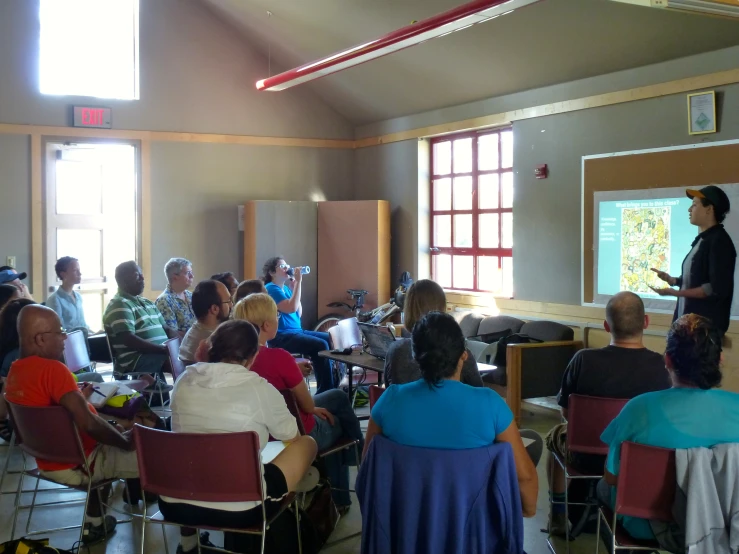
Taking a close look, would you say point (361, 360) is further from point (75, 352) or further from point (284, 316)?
point (284, 316)

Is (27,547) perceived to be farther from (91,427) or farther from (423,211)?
(423,211)

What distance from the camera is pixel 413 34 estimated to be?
18.3ft

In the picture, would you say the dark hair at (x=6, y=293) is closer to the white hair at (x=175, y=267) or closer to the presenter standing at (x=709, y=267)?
the white hair at (x=175, y=267)

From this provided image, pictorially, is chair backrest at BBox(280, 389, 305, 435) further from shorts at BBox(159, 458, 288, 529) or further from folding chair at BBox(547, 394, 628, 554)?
folding chair at BBox(547, 394, 628, 554)

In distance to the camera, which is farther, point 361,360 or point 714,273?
point 361,360

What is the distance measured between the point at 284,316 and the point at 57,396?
135 inches

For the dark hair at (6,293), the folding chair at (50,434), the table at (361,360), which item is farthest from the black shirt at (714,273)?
the dark hair at (6,293)

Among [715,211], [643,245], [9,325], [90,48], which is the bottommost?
[9,325]

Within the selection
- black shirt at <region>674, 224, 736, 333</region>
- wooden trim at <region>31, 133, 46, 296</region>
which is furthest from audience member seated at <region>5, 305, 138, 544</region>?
wooden trim at <region>31, 133, 46, 296</region>

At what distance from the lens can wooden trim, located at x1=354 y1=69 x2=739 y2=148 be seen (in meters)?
5.33

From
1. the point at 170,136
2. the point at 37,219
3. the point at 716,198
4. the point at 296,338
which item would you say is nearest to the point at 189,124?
the point at 170,136

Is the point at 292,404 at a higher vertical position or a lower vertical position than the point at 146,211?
lower

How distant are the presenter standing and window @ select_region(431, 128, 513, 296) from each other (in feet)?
9.43

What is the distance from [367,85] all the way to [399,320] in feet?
8.78
